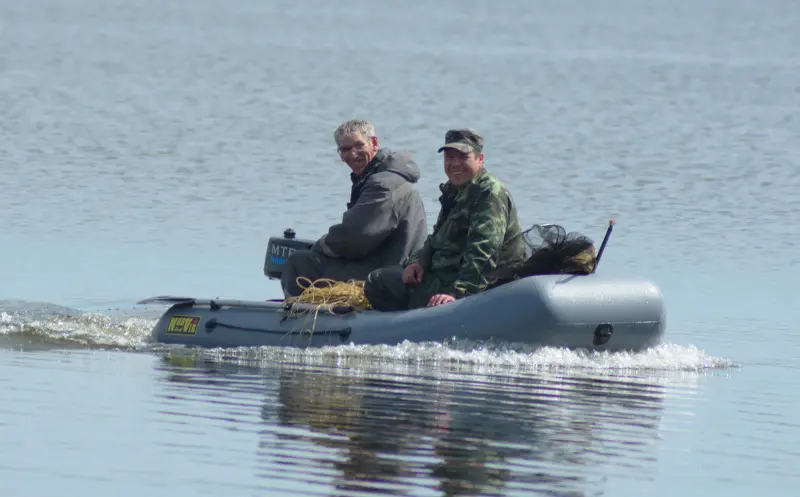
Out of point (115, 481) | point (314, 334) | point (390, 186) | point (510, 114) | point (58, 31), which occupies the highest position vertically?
point (58, 31)

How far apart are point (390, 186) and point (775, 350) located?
289 cm

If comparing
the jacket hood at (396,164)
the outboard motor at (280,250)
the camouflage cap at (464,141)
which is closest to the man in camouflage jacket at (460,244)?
the camouflage cap at (464,141)

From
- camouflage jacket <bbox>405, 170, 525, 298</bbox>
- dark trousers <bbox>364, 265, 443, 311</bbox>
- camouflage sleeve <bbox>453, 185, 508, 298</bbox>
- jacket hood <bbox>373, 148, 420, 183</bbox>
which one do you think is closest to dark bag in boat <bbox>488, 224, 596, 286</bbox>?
camouflage jacket <bbox>405, 170, 525, 298</bbox>

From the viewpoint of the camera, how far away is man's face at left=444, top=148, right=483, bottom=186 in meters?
9.68

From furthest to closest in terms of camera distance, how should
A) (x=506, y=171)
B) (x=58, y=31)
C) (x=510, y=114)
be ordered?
(x=58, y=31) < (x=510, y=114) < (x=506, y=171)

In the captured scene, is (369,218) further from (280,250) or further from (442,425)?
(442,425)

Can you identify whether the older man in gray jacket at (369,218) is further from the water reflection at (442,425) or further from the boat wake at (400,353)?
the water reflection at (442,425)

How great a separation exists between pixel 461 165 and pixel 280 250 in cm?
183

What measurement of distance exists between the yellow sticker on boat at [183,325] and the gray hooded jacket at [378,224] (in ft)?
2.78

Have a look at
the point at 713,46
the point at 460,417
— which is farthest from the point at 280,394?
the point at 713,46

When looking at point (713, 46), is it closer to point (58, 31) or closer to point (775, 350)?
point (58, 31)

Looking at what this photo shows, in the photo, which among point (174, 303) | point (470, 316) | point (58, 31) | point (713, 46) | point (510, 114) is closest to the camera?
point (470, 316)

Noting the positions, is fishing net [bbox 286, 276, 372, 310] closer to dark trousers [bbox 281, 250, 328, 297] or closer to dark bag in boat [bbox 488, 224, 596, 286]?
dark trousers [bbox 281, 250, 328, 297]

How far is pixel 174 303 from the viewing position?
36.0 ft
